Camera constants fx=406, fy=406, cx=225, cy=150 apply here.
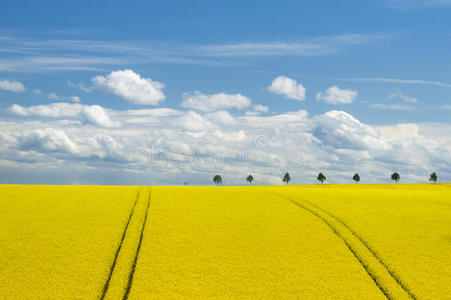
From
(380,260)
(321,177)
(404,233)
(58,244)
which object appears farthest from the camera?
(321,177)

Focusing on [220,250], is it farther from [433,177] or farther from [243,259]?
[433,177]

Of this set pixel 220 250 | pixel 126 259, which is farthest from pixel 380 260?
pixel 126 259

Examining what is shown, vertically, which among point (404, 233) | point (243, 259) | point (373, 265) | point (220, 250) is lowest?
point (373, 265)

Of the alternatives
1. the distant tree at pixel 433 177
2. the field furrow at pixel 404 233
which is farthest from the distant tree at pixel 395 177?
the field furrow at pixel 404 233

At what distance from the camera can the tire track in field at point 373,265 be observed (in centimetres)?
1728

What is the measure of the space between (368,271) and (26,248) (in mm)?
16898

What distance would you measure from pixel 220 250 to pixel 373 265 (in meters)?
7.42

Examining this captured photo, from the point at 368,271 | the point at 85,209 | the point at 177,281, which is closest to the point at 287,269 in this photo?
the point at 368,271

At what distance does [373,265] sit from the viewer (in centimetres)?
1938

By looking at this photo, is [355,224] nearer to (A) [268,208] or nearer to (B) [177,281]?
(A) [268,208]

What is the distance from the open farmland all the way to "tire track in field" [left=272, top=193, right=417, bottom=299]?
5cm

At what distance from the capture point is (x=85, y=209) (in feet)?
91.1

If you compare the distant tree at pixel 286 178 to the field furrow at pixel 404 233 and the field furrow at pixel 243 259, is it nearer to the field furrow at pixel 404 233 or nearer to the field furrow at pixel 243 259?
the field furrow at pixel 404 233

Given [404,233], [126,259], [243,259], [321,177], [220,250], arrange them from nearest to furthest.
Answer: [126,259]
[243,259]
[220,250]
[404,233]
[321,177]
